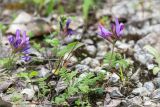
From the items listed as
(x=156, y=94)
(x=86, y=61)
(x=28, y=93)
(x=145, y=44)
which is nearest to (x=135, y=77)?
(x=156, y=94)

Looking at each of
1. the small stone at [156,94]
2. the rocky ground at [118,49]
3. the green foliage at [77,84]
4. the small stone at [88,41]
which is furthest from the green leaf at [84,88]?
the small stone at [88,41]

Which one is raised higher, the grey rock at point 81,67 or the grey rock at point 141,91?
the grey rock at point 81,67

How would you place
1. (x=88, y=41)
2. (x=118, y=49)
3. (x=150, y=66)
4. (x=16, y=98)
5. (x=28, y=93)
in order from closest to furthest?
(x=16, y=98), (x=28, y=93), (x=150, y=66), (x=118, y=49), (x=88, y=41)

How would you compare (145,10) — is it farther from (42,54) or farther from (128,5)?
(42,54)

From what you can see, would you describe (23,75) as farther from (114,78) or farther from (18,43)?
(114,78)

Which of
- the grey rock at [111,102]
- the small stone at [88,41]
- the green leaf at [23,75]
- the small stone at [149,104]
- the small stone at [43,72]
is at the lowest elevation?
the small stone at [149,104]

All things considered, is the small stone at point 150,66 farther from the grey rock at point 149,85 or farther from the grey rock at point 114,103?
the grey rock at point 114,103
